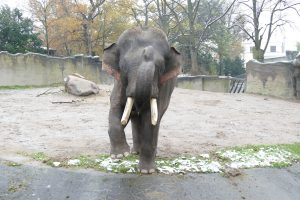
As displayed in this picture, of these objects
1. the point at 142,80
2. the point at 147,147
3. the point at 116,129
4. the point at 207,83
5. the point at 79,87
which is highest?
the point at 142,80

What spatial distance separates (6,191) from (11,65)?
14707 mm

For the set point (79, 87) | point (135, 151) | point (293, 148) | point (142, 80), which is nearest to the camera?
point (142, 80)

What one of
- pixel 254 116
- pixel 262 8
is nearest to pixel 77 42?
pixel 262 8

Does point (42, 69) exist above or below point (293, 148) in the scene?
above

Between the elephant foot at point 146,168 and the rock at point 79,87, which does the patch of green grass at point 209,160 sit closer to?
the elephant foot at point 146,168

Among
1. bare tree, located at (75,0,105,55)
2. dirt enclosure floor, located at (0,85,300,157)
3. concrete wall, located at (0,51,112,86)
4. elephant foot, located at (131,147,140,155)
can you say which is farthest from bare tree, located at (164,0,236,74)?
elephant foot, located at (131,147,140,155)

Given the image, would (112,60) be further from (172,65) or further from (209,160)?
(209,160)

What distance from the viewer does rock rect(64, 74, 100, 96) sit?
14.1 meters

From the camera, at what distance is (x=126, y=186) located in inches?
201

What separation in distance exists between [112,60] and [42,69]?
14.7m

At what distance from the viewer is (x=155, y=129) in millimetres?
5406

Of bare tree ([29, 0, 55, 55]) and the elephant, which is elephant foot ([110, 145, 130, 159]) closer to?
the elephant

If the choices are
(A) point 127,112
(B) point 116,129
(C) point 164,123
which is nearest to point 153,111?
(A) point 127,112

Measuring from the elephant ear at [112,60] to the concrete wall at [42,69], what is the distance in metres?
14.4
